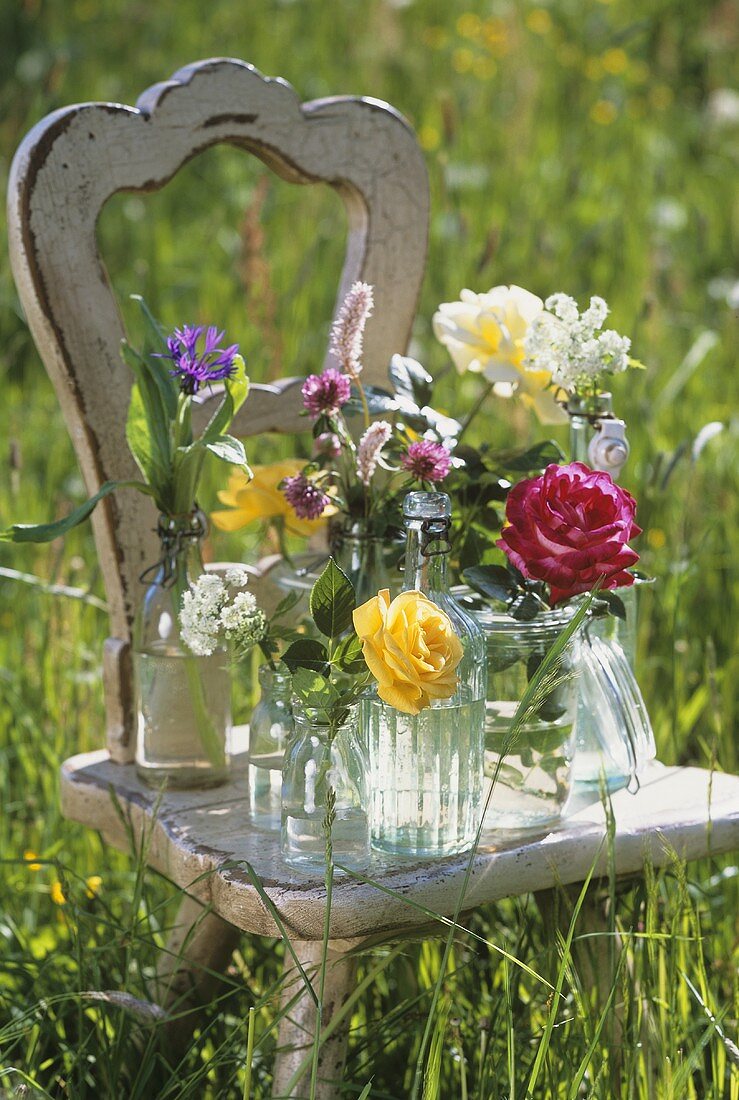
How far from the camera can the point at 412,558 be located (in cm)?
102

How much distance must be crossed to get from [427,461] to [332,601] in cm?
14

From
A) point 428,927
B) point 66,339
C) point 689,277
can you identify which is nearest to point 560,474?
point 428,927

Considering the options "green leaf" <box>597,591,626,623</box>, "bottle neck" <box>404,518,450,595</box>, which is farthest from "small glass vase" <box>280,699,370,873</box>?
"green leaf" <box>597,591,626,623</box>

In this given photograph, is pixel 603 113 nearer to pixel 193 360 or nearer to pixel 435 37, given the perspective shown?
pixel 435 37

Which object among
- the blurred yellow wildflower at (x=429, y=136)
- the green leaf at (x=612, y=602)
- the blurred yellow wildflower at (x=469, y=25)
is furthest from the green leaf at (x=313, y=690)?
the blurred yellow wildflower at (x=469, y=25)

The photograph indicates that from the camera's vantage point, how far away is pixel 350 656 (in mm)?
998

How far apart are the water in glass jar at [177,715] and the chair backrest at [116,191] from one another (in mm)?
95

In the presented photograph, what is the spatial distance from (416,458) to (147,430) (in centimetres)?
26

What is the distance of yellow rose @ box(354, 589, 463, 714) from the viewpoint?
3.08ft

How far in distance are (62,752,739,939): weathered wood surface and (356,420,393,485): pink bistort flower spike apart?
0.31m

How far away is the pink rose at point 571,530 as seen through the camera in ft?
3.32

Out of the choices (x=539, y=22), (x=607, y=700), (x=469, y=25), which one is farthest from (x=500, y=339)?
(x=469, y=25)

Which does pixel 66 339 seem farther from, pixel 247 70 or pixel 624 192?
pixel 624 192

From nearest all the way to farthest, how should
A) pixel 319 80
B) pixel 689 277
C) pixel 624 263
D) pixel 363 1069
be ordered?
pixel 363 1069 → pixel 624 263 → pixel 689 277 → pixel 319 80
